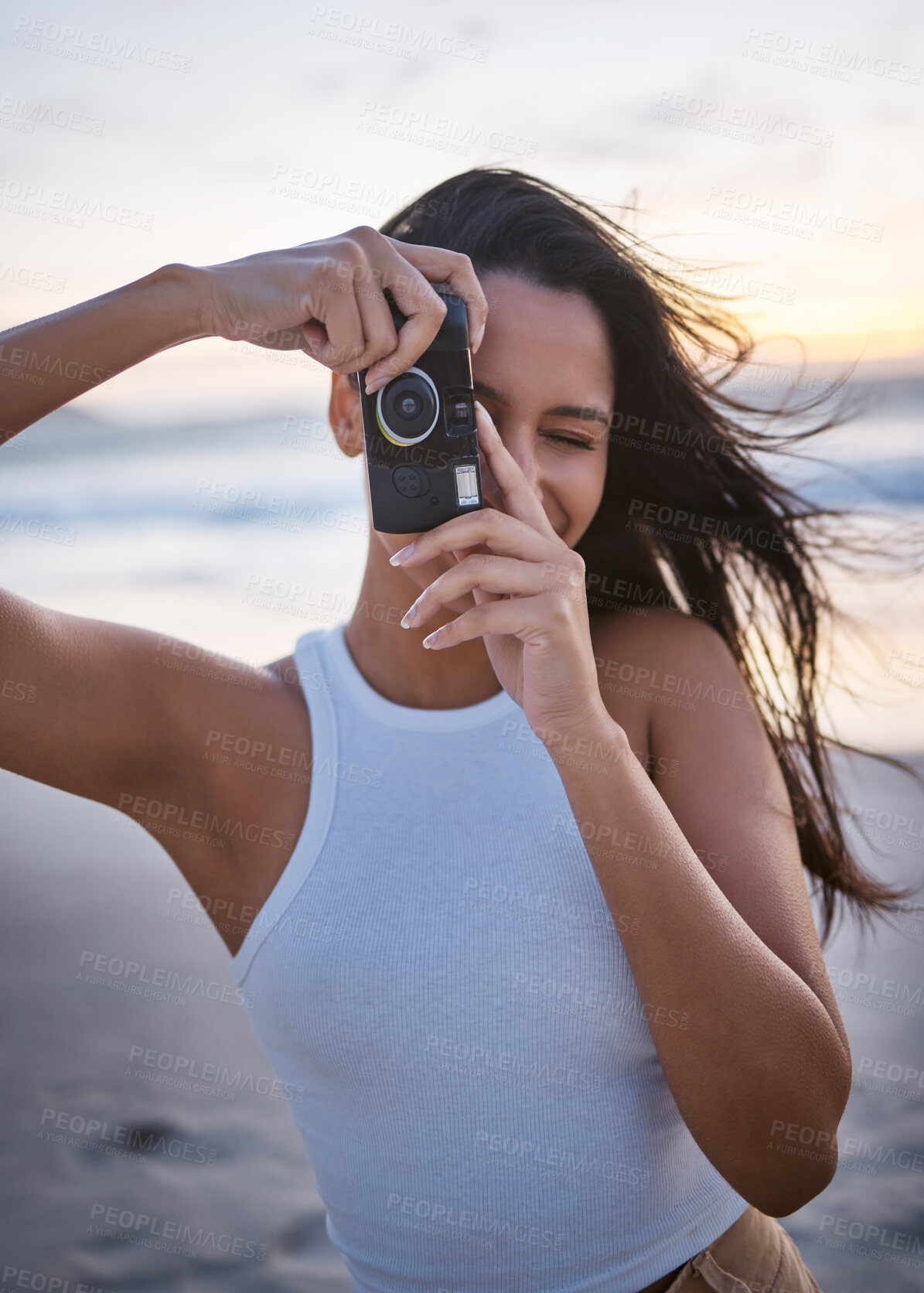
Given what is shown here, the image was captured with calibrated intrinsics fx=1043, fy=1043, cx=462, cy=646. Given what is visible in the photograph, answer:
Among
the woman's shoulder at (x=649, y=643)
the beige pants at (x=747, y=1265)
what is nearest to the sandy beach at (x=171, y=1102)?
the woman's shoulder at (x=649, y=643)

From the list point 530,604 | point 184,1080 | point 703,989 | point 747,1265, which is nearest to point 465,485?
point 530,604

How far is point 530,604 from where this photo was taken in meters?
1.41

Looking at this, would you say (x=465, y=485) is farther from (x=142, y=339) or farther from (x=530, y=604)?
(x=142, y=339)

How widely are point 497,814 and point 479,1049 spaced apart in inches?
13.9

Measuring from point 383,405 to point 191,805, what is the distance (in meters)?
0.80

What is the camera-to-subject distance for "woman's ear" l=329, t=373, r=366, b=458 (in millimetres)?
1829

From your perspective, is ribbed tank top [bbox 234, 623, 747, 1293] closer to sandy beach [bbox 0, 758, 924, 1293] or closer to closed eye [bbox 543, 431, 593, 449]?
closed eye [bbox 543, 431, 593, 449]

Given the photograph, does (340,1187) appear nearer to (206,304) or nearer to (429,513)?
(429,513)

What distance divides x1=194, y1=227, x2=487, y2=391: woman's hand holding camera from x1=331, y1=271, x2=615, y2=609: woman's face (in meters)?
0.17

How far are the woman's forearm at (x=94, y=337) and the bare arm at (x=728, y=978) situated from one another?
0.81 m

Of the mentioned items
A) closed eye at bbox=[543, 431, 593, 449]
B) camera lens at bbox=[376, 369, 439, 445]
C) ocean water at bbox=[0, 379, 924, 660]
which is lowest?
camera lens at bbox=[376, 369, 439, 445]

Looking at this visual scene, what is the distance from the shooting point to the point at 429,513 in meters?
1.46

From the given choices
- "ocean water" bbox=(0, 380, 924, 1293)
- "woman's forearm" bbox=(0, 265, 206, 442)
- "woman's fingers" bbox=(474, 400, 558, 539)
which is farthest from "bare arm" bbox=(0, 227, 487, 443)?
"ocean water" bbox=(0, 380, 924, 1293)

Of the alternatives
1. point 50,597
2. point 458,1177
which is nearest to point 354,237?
point 458,1177
